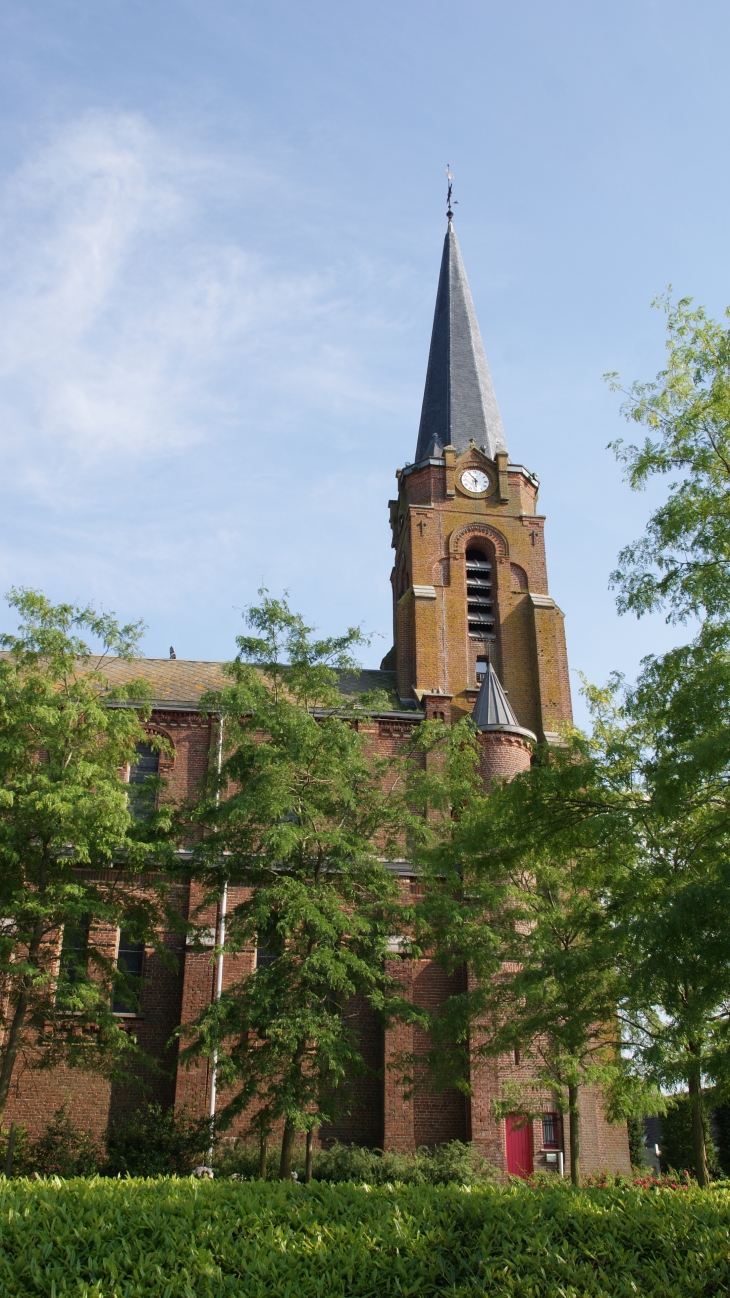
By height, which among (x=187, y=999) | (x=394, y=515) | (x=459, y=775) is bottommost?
(x=187, y=999)

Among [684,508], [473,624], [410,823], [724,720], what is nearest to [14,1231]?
[724,720]

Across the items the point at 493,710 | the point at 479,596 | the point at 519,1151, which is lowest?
the point at 519,1151

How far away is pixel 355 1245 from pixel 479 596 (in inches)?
1088

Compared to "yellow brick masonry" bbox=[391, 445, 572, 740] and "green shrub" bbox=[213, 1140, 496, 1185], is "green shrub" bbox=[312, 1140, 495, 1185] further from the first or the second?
"yellow brick masonry" bbox=[391, 445, 572, 740]

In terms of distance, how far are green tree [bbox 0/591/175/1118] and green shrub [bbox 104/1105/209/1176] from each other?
2301mm

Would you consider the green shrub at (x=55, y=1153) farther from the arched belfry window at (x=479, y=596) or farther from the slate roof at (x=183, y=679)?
the arched belfry window at (x=479, y=596)

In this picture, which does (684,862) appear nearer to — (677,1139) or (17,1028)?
(17,1028)

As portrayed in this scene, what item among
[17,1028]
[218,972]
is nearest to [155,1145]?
[17,1028]

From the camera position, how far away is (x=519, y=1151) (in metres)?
25.5

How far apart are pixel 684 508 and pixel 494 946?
32.1 feet

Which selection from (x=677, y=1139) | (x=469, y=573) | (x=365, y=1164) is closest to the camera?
(x=365, y=1164)

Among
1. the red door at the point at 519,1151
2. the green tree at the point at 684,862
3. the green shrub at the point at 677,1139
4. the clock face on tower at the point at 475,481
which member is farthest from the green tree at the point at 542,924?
the clock face on tower at the point at 475,481

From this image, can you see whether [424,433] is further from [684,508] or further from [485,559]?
[684,508]

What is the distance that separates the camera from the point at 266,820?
62.1 feet
